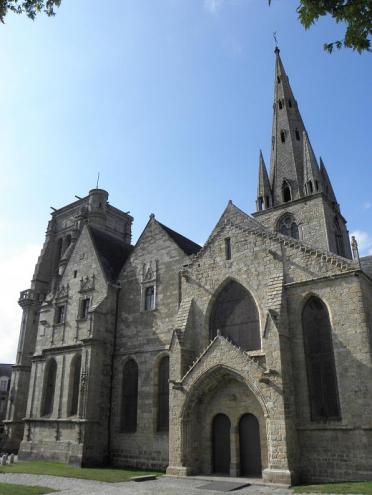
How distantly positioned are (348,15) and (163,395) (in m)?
19.0

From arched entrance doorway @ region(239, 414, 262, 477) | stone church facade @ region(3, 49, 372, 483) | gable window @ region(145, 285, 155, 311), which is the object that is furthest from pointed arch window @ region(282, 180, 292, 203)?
arched entrance doorway @ region(239, 414, 262, 477)

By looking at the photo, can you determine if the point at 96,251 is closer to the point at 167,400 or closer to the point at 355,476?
the point at 167,400

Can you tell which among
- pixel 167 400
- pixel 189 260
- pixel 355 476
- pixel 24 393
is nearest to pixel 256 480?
pixel 355 476

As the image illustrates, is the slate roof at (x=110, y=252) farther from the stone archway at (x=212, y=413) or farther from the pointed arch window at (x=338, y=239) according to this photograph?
the pointed arch window at (x=338, y=239)

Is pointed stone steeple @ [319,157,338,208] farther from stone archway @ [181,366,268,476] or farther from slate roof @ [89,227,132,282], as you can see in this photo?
stone archway @ [181,366,268,476]

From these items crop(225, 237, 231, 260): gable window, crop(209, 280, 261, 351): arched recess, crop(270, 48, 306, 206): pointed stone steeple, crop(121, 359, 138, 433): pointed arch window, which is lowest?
crop(121, 359, 138, 433): pointed arch window

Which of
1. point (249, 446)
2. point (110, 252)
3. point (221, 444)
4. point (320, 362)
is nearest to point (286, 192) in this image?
point (110, 252)

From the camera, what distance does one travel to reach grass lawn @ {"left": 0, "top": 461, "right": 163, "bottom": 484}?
17.2 meters

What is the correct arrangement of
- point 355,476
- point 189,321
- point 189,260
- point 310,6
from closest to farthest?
point 310,6
point 355,476
point 189,321
point 189,260

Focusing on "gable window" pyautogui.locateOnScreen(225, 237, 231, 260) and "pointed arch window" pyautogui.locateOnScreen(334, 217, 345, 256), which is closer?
"gable window" pyautogui.locateOnScreen(225, 237, 231, 260)

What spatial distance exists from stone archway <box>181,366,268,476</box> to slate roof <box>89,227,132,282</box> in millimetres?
9988

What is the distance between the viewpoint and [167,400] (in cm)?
2119

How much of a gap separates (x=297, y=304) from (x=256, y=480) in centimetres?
710

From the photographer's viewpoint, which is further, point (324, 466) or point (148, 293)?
point (148, 293)
